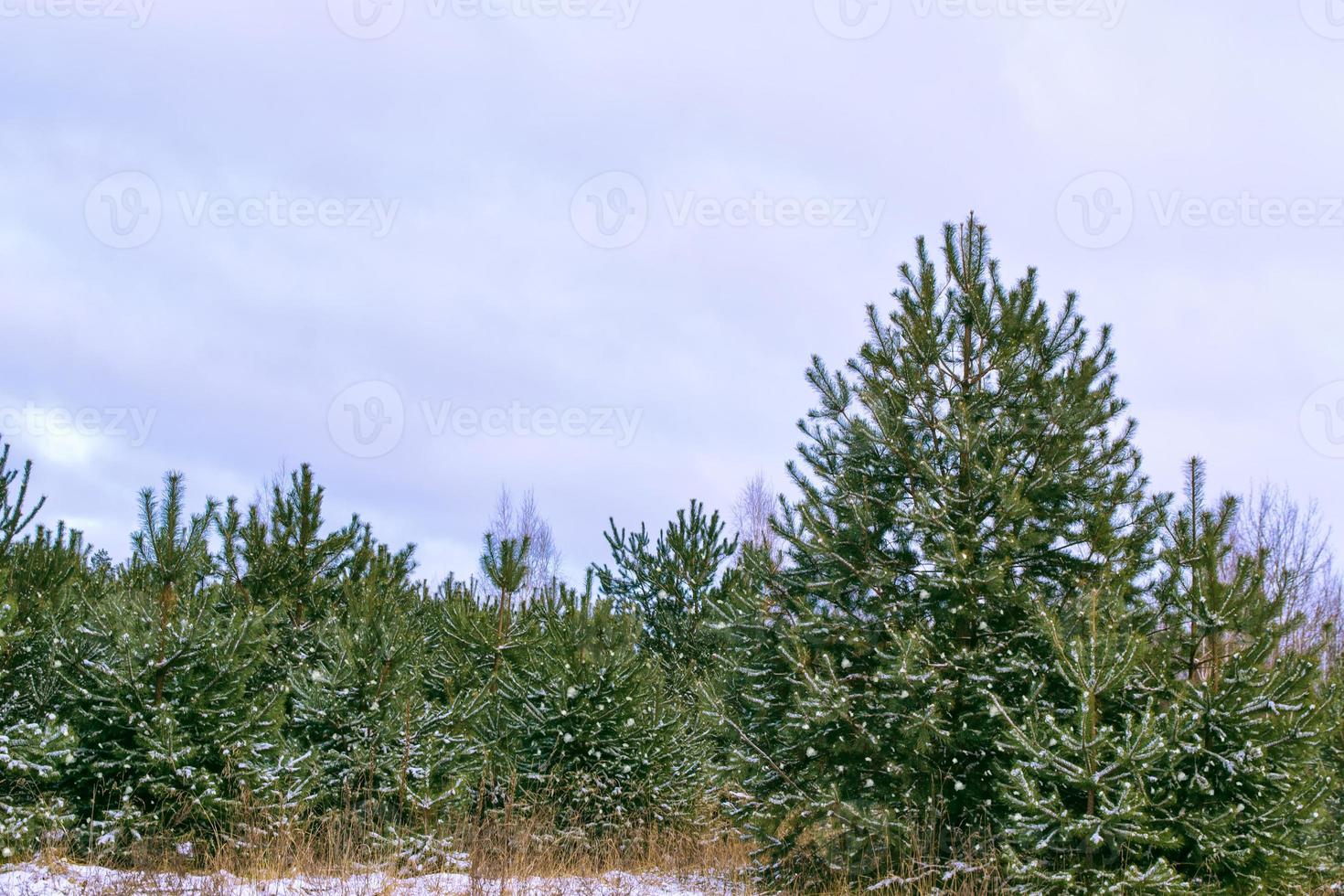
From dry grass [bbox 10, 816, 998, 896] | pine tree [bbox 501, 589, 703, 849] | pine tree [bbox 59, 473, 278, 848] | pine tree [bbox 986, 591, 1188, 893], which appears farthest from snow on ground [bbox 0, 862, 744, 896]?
pine tree [bbox 986, 591, 1188, 893]

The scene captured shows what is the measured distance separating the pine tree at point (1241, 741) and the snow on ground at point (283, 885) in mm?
3367

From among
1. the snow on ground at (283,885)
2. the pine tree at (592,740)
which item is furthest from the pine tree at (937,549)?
the pine tree at (592,740)

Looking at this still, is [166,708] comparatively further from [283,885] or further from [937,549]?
[937,549]

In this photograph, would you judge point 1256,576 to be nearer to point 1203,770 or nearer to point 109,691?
point 1203,770

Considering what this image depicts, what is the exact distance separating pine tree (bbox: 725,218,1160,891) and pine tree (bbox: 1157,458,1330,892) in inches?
26.9

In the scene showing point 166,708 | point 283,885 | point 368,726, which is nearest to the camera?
point 283,885

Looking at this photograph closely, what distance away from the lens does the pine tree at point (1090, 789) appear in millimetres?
5738

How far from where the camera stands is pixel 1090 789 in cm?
585

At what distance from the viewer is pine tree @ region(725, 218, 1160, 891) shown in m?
6.75

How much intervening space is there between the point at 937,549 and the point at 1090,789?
1.88m

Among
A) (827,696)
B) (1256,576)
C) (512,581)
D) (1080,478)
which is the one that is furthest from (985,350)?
(512,581)

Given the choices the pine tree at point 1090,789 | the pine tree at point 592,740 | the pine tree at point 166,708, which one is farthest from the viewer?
the pine tree at point 592,740

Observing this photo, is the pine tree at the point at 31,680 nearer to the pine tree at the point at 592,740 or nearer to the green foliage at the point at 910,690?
the green foliage at the point at 910,690

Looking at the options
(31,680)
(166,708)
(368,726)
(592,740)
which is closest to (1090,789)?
(592,740)
